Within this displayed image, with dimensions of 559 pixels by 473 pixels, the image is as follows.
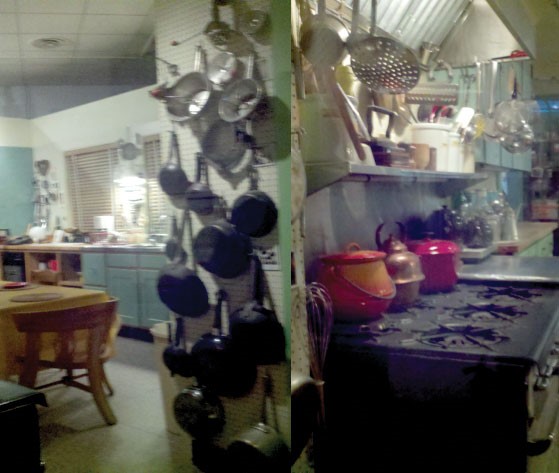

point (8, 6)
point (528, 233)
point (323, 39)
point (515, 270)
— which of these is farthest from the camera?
point (515, 270)

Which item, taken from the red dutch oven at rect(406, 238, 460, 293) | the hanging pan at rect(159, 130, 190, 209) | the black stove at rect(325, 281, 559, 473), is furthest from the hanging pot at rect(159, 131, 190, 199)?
the red dutch oven at rect(406, 238, 460, 293)

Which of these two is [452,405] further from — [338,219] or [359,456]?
Result: [338,219]

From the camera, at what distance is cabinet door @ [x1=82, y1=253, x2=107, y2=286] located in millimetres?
1091

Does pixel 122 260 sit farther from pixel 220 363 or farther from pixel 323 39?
pixel 323 39

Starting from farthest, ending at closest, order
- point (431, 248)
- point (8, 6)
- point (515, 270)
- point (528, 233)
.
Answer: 1. point (515, 270)
2. point (528, 233)
3. point (431, 248)
4. point (8, 6)

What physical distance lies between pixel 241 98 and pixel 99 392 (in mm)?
720

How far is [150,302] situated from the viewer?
1.14 metres

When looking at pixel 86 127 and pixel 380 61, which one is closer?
pixel 86 127

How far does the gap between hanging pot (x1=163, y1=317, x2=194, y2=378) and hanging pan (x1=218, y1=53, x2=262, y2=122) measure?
1.61 feet

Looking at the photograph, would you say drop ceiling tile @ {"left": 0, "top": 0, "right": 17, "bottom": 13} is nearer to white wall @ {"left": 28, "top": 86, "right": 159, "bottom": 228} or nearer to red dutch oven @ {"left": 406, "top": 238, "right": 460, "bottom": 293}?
white wall @ {"left": 28, "top": 86, "right": 159, "bottom": 228}

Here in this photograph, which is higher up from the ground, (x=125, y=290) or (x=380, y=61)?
(x=380, y=61)

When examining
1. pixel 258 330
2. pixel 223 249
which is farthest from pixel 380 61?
pixel 258 330

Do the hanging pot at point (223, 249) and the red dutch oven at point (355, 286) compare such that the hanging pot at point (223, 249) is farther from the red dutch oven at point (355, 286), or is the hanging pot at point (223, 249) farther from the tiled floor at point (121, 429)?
the red dutch oven at point (355, 286)

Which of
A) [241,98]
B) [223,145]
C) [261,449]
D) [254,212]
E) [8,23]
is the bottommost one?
[261,449]
